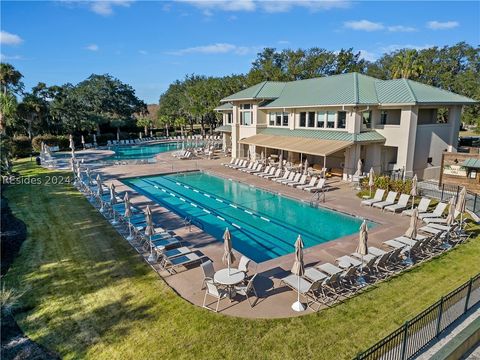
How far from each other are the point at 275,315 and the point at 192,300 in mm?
2502

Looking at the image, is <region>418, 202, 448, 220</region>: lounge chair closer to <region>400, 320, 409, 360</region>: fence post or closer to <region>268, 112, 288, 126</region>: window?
<region>400, 320, 409, 360</region>: fence post

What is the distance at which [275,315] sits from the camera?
8656 millimetres

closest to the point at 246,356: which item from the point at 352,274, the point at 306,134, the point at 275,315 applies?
the point at 275,315

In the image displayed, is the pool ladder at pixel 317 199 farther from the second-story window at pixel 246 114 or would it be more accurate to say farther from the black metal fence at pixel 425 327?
the second-story window at pixel 246 114

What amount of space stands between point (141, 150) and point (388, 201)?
42962mm

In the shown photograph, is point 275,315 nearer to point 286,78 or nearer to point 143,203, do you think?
point 143,203

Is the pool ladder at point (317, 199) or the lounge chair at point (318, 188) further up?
the lounge chair at point (318, 188)

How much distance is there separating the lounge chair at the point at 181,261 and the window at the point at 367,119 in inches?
770

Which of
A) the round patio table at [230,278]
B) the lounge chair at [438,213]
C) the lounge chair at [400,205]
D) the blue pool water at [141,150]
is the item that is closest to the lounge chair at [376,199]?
the lounge chair at [400,205]

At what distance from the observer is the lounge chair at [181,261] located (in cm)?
1125

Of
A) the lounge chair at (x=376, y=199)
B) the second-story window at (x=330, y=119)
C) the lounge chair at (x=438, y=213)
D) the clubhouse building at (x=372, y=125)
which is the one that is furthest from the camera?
the second-story window at (x=330, y=119)

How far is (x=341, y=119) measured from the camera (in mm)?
26359

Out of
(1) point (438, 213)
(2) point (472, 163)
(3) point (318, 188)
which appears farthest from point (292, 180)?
(2) point (472, 163)

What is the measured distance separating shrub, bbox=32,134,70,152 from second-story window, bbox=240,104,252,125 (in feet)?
96.7
